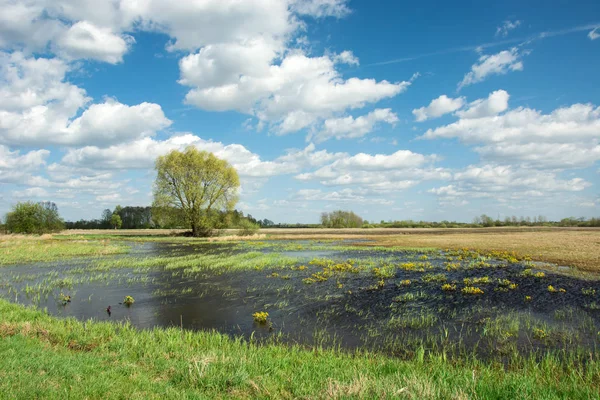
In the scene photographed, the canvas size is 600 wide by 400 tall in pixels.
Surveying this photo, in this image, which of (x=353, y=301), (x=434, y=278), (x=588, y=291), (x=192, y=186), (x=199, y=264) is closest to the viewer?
(x=353, y=301)

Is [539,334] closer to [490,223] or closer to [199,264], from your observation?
[199,264]

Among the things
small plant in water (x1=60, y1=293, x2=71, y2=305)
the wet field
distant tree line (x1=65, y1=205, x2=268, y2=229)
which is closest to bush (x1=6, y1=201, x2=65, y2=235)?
distant tree line (x1=65, y1=205, x2=268, y2=229)

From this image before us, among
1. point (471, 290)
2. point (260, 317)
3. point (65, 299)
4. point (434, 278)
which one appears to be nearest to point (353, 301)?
point (260, 317)

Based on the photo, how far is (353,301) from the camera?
52.0 feet

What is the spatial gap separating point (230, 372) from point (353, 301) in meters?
9.73

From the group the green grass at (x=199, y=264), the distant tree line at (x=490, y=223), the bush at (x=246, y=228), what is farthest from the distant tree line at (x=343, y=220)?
the green grass at (x=199, y=264)

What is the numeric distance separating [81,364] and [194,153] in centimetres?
6024

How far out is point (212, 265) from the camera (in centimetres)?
2727

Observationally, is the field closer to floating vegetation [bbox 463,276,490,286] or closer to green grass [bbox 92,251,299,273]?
floating vegetation [bbox 463,276,490,286]

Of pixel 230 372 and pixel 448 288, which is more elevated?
pixel 230 372

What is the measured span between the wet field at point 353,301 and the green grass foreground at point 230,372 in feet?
5.84

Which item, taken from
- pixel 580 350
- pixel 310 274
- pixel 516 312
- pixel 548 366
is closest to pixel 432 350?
pixel 548 366

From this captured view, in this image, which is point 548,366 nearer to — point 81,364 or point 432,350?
point 432,350

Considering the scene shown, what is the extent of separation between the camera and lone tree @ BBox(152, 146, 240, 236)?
63.0m
